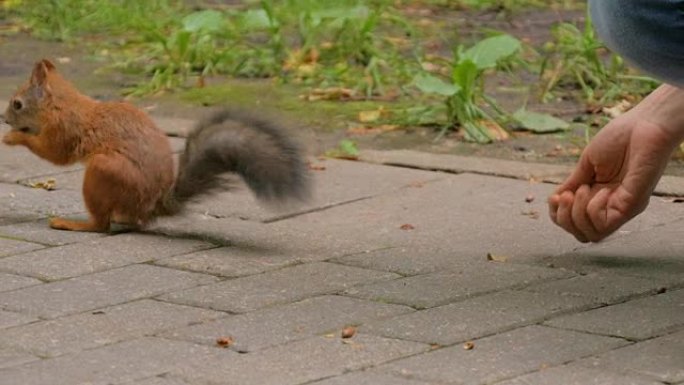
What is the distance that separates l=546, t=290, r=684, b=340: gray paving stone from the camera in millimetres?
3428

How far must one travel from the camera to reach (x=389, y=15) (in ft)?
27.6

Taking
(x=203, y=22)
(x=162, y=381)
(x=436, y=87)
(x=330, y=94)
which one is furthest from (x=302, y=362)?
(x=203, y=22)

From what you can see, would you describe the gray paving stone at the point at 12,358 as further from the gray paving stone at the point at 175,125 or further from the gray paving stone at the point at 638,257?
the gray paving stone at the point at 175,125

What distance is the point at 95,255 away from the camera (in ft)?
14.1

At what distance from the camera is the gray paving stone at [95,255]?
4.12m

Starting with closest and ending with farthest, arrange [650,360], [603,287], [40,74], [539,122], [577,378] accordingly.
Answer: [577,378] < [650,360] < [603,287] < [40,74] < [539,122]

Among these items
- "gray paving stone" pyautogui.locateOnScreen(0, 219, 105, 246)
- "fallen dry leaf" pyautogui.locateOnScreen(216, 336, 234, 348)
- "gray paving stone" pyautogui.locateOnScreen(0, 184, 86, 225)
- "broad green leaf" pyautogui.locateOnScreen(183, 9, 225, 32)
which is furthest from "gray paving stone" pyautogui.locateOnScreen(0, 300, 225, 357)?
"broad green leaf" pyautogui.locateOnScreen(183, 9, 225, 32)

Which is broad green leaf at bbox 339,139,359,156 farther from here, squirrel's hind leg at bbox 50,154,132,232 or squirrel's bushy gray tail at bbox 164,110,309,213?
squirrel's hind leg at bbox 50,154,132,232

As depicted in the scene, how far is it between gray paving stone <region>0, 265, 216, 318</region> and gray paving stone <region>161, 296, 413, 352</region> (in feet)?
1.13

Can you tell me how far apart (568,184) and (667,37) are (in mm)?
868

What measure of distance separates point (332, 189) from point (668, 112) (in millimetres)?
1544

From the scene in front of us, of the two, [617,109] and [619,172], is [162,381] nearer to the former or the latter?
[619,172]

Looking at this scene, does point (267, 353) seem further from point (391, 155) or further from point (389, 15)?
point (389, 15)

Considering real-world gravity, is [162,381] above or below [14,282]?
above
